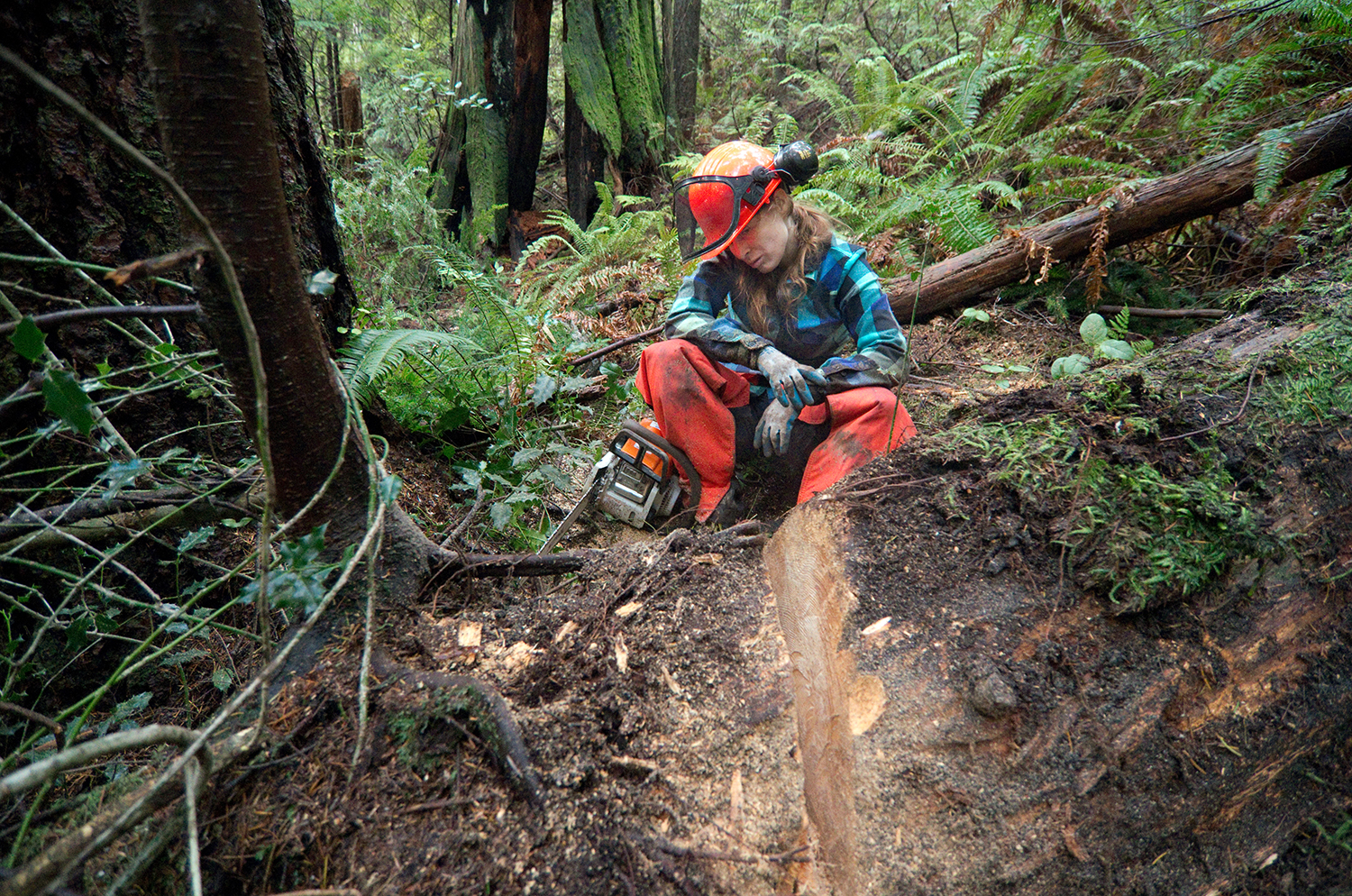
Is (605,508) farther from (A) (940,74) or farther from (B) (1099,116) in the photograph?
(A) (940,74)

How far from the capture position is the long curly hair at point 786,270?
287cm

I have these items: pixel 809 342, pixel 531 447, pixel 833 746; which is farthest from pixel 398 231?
pixel 833 746

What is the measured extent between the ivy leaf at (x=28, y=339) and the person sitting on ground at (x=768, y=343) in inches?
81.7

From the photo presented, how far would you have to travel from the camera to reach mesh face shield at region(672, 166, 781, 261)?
264 centimetres

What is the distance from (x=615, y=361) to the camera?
4250mm

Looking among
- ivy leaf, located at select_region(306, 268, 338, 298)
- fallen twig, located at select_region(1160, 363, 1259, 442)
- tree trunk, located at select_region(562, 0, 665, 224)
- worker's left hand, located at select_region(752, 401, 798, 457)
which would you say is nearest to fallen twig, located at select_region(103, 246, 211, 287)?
ivy leaf, located at select_region(306, 268, 338, 298)

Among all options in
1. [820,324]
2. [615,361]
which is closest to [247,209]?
[820,324]

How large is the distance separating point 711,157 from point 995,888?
2.65 m

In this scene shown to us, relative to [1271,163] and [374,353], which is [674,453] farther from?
[1271,163]

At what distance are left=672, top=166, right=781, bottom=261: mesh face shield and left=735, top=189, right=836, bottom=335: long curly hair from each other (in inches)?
3.4

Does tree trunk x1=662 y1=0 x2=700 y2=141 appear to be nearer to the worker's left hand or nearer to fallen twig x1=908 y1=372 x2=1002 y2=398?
fallen twig x1=908 y1=372 x2=1002 y2=398

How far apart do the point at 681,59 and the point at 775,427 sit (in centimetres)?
785

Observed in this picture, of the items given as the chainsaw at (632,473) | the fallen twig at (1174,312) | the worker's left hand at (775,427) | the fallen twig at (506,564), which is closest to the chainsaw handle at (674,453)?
the chainsaw at (632,473)

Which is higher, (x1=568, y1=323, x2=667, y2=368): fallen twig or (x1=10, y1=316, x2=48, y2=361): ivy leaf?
(x1=10, y1=316, x2=48, y2=361): ivy leaf
